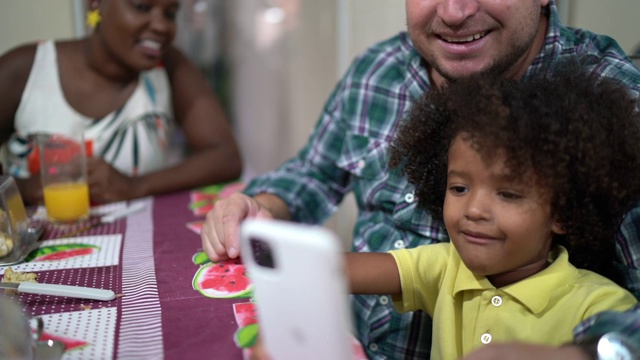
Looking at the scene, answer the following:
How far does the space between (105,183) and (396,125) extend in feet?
2.28

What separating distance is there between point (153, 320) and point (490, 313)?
1.51 ft

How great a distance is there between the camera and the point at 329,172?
1384mm

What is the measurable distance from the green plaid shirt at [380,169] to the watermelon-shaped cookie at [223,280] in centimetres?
31

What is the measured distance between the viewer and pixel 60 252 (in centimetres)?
107

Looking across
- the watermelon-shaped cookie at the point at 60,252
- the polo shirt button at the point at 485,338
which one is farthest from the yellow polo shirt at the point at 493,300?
the watermelon-shaped cookie at the point at 60,252

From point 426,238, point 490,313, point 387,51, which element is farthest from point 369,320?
point 387,51

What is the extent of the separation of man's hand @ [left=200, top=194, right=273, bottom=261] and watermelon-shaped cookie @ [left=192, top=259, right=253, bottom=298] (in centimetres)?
2

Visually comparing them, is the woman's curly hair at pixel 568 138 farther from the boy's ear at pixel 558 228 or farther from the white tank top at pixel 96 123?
the white tank top at pixel 96 123

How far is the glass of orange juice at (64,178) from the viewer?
1253mm

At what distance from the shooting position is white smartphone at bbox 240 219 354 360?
49 cm

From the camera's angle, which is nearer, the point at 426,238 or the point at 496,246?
the point at 496,246

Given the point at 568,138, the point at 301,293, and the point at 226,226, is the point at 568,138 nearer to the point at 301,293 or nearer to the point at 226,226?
the point at 301,293

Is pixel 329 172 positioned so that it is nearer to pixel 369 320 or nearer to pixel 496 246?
pixel 369 320

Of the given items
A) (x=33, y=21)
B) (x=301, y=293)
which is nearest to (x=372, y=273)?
(x=301, y=293)
